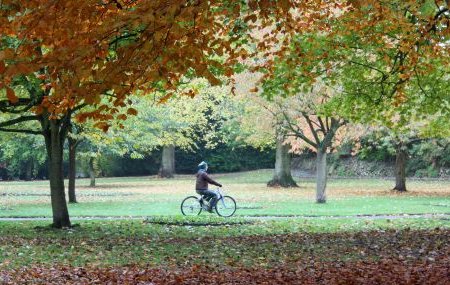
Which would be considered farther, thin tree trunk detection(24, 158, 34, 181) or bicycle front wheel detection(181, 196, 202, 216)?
thin tree trunk detection(24, 158, 34, 181)

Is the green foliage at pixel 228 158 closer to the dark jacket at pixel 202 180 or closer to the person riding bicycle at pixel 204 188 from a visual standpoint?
the person riding bicycle at pixel 204 188

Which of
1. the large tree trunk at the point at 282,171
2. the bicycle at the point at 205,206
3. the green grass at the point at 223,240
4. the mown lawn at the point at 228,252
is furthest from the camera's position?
the large tree trunk at the point at 282,171

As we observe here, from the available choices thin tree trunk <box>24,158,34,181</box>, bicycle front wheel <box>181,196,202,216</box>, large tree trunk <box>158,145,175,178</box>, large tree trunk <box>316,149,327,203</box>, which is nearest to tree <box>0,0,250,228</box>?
bicycle front wheel <box>181,196,202,216</box>

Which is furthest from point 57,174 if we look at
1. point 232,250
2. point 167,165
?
point 167,165

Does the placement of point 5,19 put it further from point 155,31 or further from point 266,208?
point 266,208

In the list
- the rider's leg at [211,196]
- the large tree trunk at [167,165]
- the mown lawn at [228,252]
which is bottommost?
the mown lawn at [228,252]

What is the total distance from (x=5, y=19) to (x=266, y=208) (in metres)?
17.9

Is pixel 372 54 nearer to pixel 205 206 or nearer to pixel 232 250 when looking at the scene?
pixel 205 206

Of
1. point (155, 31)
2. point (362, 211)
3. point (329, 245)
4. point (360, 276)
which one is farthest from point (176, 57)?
point (362, 211)

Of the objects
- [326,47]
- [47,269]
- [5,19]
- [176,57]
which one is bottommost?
[47,269]

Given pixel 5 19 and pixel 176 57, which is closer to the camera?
pixel 176 57

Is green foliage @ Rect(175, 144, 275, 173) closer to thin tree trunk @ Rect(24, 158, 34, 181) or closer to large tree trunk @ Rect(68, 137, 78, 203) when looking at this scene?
thin tree trunk @ Rect(24, 158, 34, 181)

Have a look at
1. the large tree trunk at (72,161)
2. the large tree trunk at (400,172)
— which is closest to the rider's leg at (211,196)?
the large tree trunk at (72,161)

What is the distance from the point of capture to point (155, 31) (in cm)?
670
